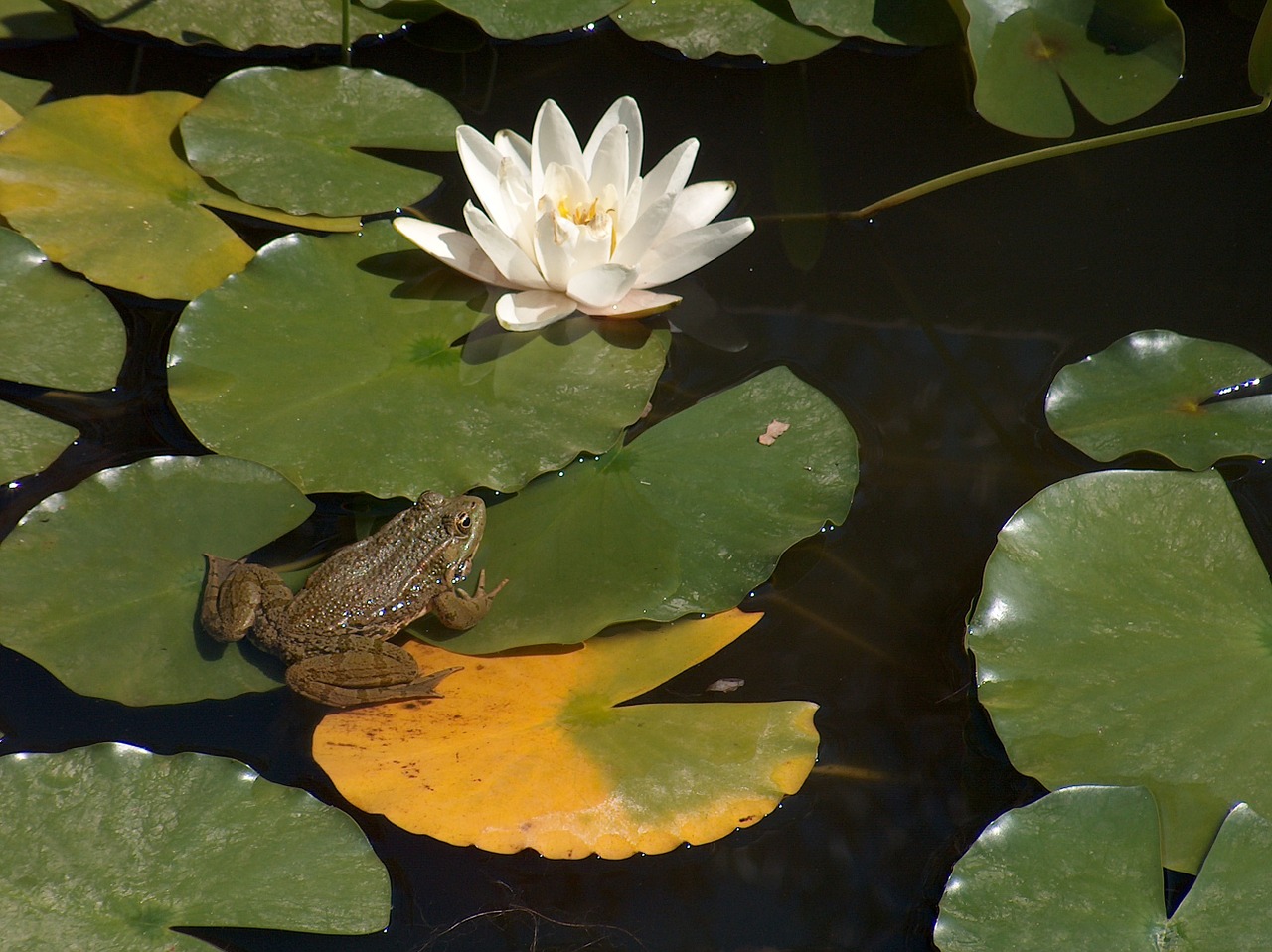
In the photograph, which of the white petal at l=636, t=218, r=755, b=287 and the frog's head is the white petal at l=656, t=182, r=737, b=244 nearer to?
the white petal at l=636, t=218, r=755, b=287

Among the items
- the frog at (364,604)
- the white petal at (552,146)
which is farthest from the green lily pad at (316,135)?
the frog at (364,604)

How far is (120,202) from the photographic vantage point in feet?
10.3

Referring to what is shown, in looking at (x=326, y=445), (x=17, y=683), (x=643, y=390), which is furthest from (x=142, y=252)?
(x=643, y=390)

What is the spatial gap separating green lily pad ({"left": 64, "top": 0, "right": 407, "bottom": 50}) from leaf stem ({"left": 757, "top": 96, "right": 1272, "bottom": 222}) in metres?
1.74

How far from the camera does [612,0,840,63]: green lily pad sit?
12.1 ft

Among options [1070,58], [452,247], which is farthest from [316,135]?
[1070,58]

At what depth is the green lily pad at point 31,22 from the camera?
3691 millimetres

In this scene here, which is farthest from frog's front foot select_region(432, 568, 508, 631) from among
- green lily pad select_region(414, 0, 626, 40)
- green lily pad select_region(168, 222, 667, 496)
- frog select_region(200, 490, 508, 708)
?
green lily pad select_region(414, 0, 626, 40)

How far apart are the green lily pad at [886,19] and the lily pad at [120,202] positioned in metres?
1.84

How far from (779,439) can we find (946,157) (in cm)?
159

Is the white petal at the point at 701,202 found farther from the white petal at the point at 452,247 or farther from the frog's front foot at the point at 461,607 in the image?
the frog's front foot at the point at 461,607

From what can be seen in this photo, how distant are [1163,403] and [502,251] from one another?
196 centimetres

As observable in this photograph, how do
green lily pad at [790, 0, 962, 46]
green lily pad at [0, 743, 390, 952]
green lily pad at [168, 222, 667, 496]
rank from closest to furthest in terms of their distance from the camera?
green lily pad at [0, 743, 390, 952]
green lily pad at [168, 222, 667, 496]
green lily pad at [790, 0, 962, 46]

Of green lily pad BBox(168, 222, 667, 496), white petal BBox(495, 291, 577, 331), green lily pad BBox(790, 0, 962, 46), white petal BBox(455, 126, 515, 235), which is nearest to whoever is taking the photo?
green lily pad BBox(168, 222, 667, 496)
